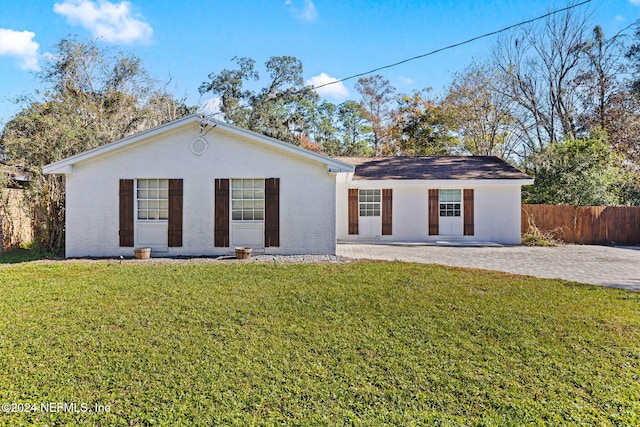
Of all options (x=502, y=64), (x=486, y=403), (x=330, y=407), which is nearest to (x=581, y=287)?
(x=486, y=403)

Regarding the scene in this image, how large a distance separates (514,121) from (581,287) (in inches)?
824

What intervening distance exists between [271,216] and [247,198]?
0.88 m

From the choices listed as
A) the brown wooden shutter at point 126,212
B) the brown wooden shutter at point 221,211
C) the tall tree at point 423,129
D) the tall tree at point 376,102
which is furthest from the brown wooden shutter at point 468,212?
the tall tree at point 376,102

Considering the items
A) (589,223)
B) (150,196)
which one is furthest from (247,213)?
(589,223)

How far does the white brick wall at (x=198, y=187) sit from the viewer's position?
11.2m

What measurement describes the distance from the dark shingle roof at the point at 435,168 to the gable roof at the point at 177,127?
4.31 metres

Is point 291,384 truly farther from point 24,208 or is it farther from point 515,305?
point 24,208

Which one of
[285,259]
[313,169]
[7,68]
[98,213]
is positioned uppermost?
[7,68]

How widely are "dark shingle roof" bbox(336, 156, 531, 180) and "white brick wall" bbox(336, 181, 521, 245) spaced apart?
0.35m

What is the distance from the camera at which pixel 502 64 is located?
1018 inches

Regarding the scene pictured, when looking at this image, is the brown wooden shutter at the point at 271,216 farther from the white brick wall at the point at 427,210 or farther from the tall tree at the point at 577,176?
the tall tree at the point at 577,176

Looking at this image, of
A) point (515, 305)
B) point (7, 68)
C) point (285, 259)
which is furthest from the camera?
point (7, 68)

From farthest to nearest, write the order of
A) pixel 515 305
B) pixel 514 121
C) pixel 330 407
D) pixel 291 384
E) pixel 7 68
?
pixel 514 121 → pixel 7 68 → pixel 515 305 → pixel 291 384 → pixel 330 407

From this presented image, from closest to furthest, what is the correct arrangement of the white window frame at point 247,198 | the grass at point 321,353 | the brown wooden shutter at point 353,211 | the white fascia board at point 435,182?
the grass at point 321,353 → the white window frame at point 247,198 → the white fascia board at point 435,182 → the brown wooden shutter at point 353,211
